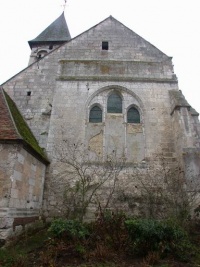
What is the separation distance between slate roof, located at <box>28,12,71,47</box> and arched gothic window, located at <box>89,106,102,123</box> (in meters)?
14.6

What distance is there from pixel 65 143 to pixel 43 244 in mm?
4726

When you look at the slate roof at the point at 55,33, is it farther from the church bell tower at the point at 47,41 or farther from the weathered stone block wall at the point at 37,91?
the weathered stone block wall at the point at 37,91

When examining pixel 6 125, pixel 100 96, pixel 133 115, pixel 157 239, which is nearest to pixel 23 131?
pixel 6 125

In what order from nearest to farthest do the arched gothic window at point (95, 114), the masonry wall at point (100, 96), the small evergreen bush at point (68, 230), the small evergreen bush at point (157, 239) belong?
the small evergreen bush at point (157, 239) < the small evergreen bush at point (68, 230) < the masonry wall at point (100, 96) < the arched gothic window at point (95, 114)

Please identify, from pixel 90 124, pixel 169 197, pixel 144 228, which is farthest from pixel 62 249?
pixel 90 124

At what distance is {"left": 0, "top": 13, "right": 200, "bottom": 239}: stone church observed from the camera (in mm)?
9461

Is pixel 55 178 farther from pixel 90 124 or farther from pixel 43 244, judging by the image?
pixel 43 244

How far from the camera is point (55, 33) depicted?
80.1 ft

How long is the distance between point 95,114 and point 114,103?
1.10 meters

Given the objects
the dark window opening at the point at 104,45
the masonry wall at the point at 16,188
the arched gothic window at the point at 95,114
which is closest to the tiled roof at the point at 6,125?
the masonry wall at the point at 16,188

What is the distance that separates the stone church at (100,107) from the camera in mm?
9461

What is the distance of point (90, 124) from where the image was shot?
10867mm

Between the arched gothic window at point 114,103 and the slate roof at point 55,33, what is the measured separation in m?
14.2

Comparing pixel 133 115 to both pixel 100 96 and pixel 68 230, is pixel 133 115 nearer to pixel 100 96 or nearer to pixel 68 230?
pixel 100 96
